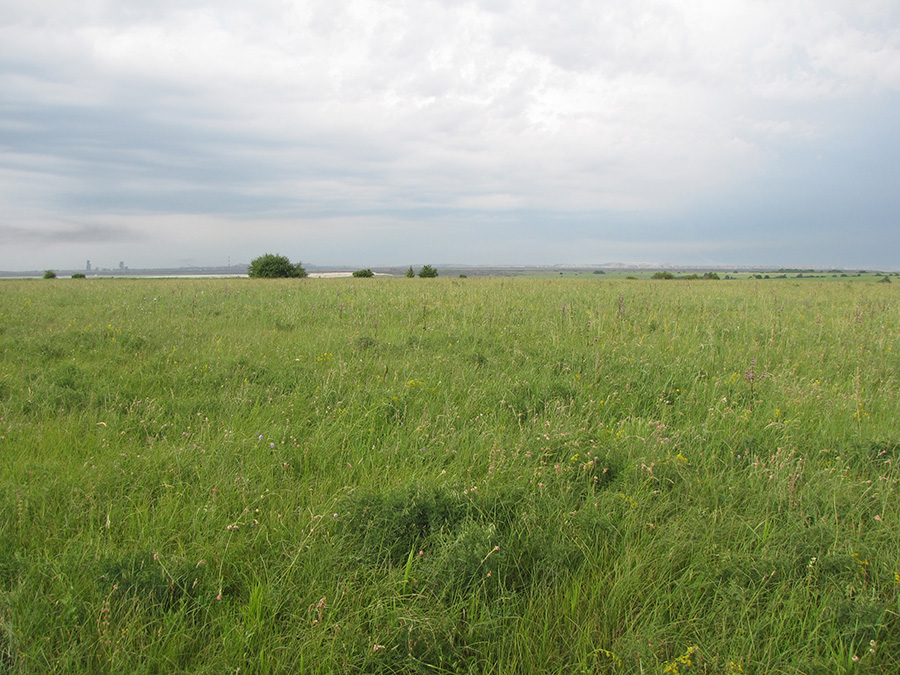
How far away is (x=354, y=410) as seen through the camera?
4.38 m

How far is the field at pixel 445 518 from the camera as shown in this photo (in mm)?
1972

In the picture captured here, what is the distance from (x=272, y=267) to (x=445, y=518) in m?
46.1

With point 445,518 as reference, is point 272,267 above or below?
above

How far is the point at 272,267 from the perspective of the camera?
44.3 meters

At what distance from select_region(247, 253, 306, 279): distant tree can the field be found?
135 feet

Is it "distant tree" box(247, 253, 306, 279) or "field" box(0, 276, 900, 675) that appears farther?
"distant tree" box(247, 253, 306, 279)

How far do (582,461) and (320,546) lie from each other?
79.4 inches

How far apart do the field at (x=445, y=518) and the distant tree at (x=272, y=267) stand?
135ft

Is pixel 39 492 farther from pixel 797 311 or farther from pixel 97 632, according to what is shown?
pixel 797 311

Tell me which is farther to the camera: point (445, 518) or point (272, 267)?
point (272, 267)

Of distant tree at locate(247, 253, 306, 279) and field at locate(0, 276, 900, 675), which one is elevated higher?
distant tree at locate(247, 253, 306, 279)

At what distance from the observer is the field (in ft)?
6.47

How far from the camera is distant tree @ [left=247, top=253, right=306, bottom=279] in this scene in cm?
4419

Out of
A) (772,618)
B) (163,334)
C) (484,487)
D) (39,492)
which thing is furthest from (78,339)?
(772,618)
